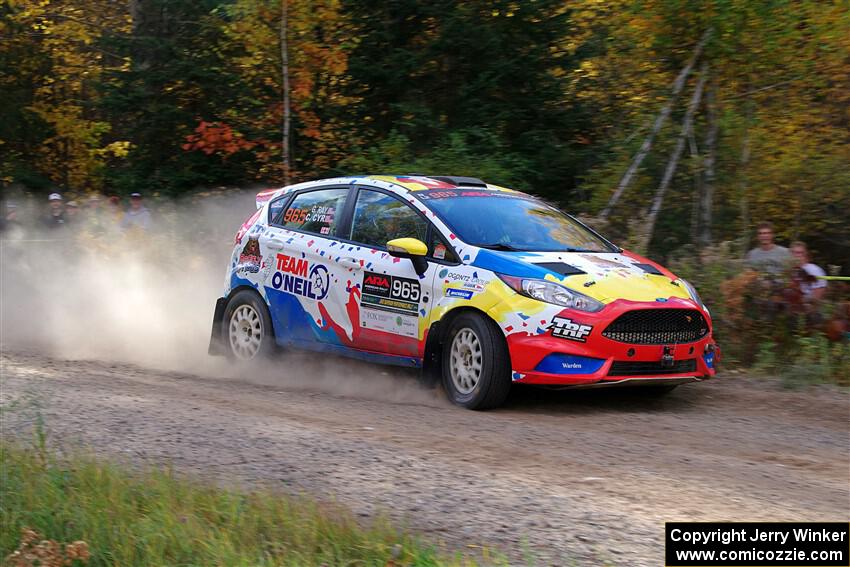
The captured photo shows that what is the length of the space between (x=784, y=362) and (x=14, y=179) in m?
21.1

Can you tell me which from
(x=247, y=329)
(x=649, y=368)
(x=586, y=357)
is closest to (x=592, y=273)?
(x=586, y=357)

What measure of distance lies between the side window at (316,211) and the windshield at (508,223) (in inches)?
36.9

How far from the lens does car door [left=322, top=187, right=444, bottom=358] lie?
8750 millimetres

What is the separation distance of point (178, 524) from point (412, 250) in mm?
3834

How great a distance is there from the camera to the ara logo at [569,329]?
7859 mm

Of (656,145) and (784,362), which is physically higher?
(656,145)

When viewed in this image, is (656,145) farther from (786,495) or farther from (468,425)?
(786,495)

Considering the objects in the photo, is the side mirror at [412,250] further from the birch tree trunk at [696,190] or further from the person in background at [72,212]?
the person in background at [72,212]

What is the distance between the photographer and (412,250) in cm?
852

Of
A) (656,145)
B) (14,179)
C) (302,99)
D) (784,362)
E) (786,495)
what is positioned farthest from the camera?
(14,179)

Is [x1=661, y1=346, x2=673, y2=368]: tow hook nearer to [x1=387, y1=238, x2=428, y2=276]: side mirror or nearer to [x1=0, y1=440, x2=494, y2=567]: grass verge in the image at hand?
[x1=387, y1=238, x2=428, y2=276]: side mirror

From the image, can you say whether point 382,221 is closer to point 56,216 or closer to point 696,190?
point 696,190

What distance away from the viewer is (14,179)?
85.4ft

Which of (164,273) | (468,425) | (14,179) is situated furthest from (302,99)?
(468,425)
